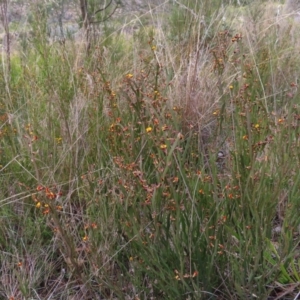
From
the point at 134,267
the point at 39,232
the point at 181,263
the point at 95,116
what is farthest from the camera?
the point at 95,116

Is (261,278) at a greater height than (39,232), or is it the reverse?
(261,278)

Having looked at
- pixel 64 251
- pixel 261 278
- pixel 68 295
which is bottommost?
pixel 68 295

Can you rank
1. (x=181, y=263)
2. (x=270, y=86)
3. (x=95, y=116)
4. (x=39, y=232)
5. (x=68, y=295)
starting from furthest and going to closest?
(x=270, y=86) < (x=95, y=116) < (x=39, y=232) < (x=68, y=295) < (x=181, y=263)

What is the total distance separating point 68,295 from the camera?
189 cm

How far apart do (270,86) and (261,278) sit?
1.58m

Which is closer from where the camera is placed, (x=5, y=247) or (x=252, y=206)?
(x=252, y=206)

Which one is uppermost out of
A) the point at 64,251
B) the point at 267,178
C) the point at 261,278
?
the point at 267,178

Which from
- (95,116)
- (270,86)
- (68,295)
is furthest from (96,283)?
(270,86)

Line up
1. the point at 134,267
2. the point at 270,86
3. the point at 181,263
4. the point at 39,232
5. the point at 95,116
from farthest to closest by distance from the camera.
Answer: the point at 270,86, the point at 95,116, the point at 39,232, the point at 134,267, the point at 181,263

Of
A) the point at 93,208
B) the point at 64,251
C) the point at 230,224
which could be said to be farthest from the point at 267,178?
the point at 64,251

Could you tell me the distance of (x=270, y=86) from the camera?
2.97 metres

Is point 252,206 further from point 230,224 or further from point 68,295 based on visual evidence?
point 68,295

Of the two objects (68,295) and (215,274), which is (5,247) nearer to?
(68,295)

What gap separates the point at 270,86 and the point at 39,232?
1.58 metres
